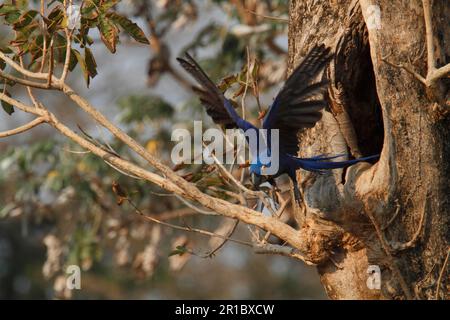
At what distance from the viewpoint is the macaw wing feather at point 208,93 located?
370 centimetres

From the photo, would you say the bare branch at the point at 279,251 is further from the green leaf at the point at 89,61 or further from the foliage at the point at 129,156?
the foliage at the point at 129,156

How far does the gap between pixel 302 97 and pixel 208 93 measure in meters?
0.50

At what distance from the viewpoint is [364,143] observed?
13.4 feet

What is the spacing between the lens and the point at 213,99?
381cm

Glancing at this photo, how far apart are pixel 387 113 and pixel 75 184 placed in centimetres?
382

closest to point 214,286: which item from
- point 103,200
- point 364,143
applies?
point 103,200

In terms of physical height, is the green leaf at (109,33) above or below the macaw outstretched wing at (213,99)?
above

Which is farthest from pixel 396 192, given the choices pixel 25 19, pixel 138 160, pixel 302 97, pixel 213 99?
pixel 138 160

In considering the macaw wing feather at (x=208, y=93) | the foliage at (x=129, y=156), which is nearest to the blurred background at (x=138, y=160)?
the foliage at (x=129, y=156)

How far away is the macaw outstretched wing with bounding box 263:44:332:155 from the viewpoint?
3.46 meters

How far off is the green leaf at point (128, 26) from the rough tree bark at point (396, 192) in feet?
3.23

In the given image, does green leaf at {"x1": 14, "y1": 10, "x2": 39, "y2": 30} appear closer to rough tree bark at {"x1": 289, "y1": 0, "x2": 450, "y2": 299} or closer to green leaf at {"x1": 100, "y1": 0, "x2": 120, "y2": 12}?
green leaf at {"x1": 100, "y1": 0, "x2": 120, "y2": 12}

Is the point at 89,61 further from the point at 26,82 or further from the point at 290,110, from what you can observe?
the point at 290,110

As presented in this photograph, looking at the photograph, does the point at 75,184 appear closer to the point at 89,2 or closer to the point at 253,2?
the point at 253,2
